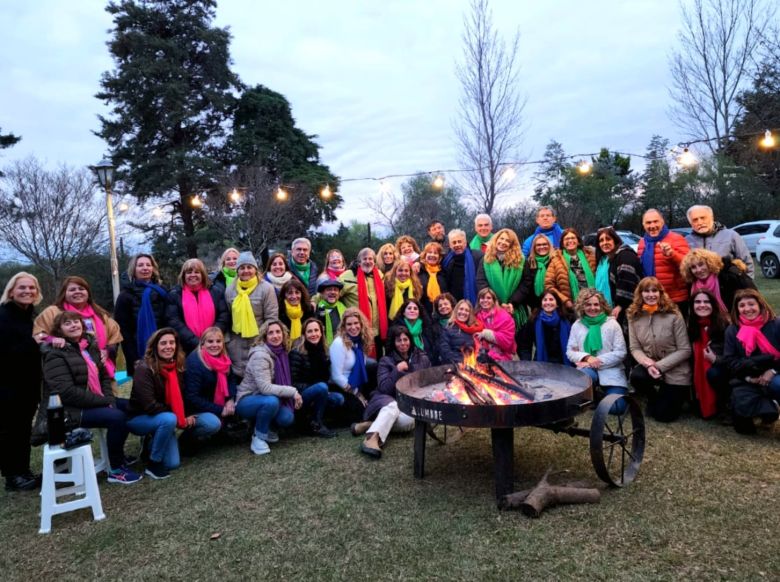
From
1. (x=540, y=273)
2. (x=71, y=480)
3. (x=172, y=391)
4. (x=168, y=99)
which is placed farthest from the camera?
(x=168, y=99)

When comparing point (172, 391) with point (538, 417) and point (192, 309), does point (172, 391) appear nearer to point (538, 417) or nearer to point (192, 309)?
point (192, 309)

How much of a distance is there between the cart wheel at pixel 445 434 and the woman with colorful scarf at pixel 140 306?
9.49 feet

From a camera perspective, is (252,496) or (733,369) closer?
(252,496)

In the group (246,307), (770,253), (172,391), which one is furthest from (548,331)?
(770,253)

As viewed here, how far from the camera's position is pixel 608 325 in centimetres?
521

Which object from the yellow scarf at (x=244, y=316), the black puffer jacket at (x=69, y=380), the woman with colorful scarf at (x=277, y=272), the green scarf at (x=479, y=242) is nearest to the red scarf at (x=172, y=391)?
the black puffer jacket at (x=69, y=380)

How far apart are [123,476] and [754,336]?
535cm

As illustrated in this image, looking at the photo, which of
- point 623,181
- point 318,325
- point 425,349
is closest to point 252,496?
point 318,325

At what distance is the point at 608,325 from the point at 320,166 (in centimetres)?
2415

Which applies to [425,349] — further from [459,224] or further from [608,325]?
[459,224]

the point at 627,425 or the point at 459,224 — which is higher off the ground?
the point at 459,224

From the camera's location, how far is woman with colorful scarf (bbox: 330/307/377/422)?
18.3 ft

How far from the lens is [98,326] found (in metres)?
4.81

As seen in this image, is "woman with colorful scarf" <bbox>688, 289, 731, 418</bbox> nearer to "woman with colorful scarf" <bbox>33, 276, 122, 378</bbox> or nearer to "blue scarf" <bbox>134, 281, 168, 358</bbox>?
"blue scarf" <bbox>134, 281, 168, 358</bbox>
